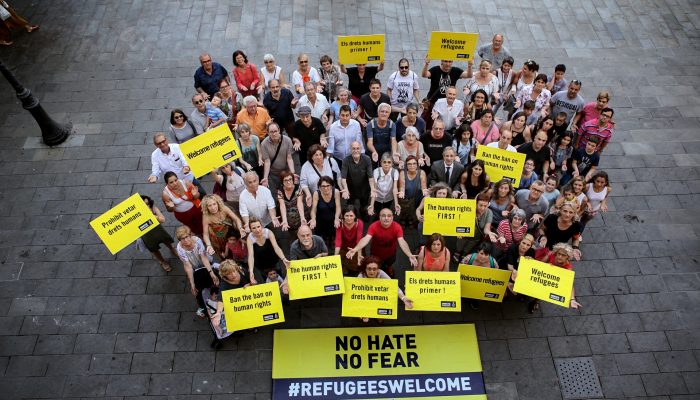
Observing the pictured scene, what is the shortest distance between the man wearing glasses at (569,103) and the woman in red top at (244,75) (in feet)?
19.4

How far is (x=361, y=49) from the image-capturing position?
9352 millimetres

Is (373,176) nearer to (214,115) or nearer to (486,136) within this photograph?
(486,136)

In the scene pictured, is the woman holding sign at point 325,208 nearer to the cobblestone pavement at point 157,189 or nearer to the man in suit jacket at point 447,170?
the cobblestone pavement at point 157,189

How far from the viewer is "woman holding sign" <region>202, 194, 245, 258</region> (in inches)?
277

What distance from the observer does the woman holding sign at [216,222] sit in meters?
7.05

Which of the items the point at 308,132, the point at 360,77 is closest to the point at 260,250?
the point at 308,132

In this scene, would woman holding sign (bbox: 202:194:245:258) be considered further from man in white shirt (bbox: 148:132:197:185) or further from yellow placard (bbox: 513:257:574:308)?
yellow placard (bbox: 513:257:574:308)

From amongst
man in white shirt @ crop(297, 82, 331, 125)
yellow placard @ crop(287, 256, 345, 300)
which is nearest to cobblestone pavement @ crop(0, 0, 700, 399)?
yellow placard @ crop(287, 256, 345, 300)

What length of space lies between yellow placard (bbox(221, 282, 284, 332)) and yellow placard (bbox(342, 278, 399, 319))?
0.96 meters

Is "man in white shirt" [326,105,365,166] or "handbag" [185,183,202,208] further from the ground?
"man in white shirt" [326,105,365,166]

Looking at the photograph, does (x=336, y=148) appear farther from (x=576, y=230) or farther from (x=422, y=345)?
(x=576, y=230)

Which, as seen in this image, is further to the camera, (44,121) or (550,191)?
(44,121)

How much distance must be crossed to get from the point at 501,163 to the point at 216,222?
15.0 ft

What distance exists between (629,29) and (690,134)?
14.4 feet
